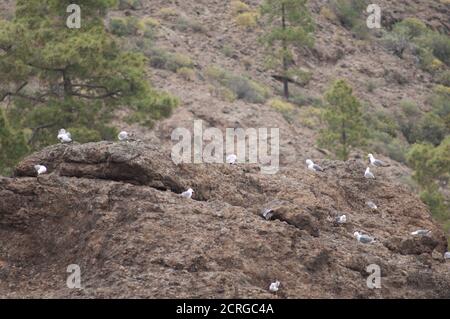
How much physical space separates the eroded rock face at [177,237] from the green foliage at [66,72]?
34.0ft

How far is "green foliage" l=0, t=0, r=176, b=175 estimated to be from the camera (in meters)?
24.5

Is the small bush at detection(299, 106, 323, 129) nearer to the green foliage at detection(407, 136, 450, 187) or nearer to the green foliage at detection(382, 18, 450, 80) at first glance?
the green foliage at detection(407, 136, 450, 187)

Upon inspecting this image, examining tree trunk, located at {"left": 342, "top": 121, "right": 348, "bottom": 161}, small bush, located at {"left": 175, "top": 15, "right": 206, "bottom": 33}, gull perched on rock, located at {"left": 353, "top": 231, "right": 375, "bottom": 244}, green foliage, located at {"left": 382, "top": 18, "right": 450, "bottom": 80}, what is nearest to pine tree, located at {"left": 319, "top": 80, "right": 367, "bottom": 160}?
tree trunk, located at {"left": 342, "top": 121, "right": 348, "bottom": 161}

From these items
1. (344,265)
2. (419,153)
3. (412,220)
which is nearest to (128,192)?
(344,265)

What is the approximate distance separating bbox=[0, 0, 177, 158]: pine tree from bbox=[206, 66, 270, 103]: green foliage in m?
14.4

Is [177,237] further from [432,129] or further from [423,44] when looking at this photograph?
[423,44]

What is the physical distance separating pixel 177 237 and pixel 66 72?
1421cm

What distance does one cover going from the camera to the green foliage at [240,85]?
134 feet

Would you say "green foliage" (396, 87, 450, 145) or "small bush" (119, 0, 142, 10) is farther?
"small bush" (119, 0, 142, 10)

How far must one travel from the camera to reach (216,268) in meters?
11.5

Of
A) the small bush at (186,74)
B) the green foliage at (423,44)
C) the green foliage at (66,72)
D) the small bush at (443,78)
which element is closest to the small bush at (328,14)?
the green foliage at (423,44)

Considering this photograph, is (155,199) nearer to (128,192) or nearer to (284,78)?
(128,192)
